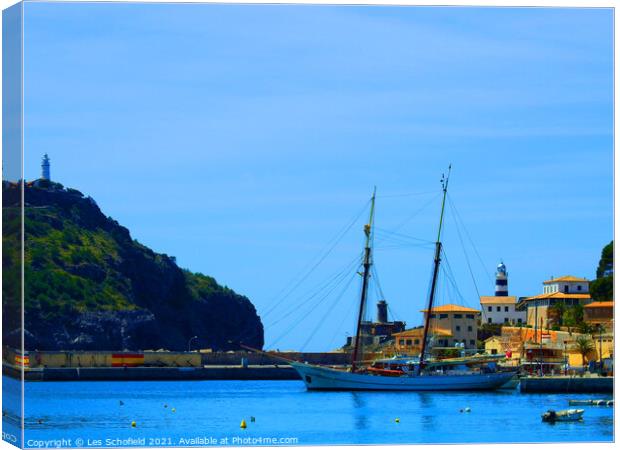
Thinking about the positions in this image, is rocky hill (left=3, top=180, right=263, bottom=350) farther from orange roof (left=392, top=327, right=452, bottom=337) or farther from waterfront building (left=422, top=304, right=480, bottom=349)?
waterfront building (left=422, top=304, right=480, bottom=349)

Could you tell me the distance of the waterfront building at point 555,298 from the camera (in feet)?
297

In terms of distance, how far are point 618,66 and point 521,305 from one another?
82.3m

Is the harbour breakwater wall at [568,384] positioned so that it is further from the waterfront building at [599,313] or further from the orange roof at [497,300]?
the orange roof at [497,300]

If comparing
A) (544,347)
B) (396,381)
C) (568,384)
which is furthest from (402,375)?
(544,347)

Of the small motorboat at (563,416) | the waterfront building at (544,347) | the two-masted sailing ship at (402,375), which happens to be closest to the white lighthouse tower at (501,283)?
the waterfront building at (544,347)

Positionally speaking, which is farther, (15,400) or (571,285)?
(571,285)

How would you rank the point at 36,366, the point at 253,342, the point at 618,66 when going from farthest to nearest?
the point at 253,342 → the point at 36,366 → the point at 618,66

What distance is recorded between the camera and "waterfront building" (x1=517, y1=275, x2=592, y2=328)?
90438 millimetres

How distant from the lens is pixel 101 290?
106 m

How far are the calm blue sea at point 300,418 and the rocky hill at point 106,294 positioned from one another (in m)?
35.8

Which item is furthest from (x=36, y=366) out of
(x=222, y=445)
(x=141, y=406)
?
(x=222, y=445)

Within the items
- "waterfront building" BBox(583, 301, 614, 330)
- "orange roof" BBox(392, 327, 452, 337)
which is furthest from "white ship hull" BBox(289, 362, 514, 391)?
"orange roof" BBox(392, 327, 452, 337)

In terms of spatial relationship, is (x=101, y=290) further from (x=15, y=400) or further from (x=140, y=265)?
(x=15, y=400)

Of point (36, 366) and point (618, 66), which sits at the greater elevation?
point (618, 66)
